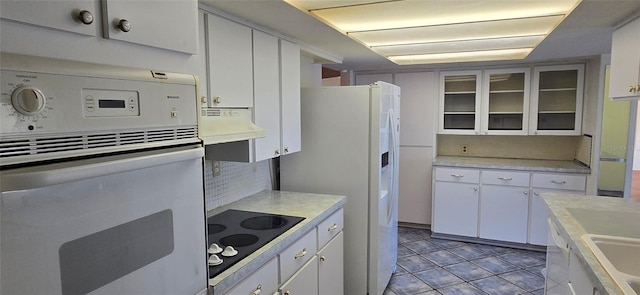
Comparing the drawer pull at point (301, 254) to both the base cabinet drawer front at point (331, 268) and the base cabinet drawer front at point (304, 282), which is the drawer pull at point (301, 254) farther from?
the base cabinet drawer front at point (331, 268)

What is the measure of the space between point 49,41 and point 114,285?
23.0 inches

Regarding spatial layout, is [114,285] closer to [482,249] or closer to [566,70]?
[482,249]

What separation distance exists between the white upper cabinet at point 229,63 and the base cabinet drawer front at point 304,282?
3.24ft

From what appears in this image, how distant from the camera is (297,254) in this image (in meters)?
2.05

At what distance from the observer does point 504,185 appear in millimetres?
4051

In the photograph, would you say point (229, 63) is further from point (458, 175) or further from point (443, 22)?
point (458, 175)

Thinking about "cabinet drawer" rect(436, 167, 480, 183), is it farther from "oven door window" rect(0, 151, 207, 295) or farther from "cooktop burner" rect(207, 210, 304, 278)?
"oven door window" rect(0, 151, 207, 295)

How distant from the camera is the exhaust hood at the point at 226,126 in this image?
1.67m

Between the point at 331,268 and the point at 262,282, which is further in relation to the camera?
the point at 331,268

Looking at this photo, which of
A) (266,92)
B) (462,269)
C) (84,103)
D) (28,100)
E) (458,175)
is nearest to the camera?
(28,100)

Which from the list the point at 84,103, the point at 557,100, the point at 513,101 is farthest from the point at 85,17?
the point at 557,100

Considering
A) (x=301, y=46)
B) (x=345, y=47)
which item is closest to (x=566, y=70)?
(x=345, y=47)

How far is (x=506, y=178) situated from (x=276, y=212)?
2.84 meters

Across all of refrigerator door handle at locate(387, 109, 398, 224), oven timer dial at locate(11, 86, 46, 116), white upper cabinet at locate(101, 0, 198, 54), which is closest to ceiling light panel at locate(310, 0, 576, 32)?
refrigerator door handle at locate(387, 109, 398, 224)
